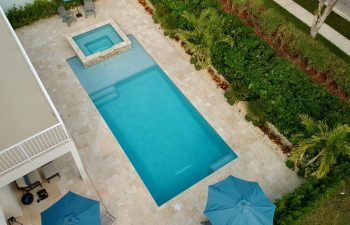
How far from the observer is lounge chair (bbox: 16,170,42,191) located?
13.4 m

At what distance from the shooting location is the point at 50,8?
789 inches

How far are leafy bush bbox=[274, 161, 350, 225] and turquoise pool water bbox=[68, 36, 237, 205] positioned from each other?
3.19 metres

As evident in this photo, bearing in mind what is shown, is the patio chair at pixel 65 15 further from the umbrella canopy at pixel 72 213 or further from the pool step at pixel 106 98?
the umbrella canopy at pixel 72 213

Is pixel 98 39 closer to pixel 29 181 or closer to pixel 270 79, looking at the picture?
→ pixel 29 181

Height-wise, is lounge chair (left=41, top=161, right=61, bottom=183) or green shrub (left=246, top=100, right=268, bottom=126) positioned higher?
green shrub (left=246, top=100, right=268, bottom=126)

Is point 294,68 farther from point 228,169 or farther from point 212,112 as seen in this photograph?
point 228,169

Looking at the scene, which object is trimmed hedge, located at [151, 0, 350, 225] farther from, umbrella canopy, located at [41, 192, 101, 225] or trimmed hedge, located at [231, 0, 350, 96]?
umbrella canopy, located at [41, 192, 101, 225]

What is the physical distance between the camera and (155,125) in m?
16.4

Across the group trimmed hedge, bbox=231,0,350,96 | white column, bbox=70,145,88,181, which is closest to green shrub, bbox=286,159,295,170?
trimmed hedge, bbox=231,0,350,96

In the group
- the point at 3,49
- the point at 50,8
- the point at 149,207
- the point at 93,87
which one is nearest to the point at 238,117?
the point at 149,207

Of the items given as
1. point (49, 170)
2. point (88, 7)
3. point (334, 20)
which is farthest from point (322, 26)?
point (49, 170)

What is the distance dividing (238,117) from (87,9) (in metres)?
10.6

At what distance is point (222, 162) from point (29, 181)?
25.3 feet

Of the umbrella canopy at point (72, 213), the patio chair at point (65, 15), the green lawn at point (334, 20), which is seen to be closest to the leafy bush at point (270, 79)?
the green lawn at point (334, 20)
